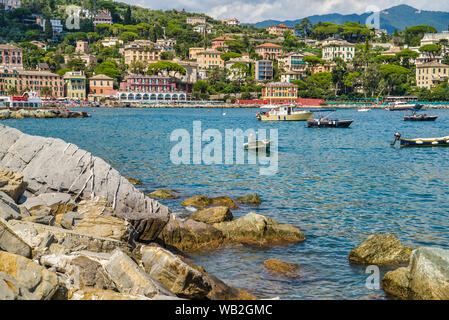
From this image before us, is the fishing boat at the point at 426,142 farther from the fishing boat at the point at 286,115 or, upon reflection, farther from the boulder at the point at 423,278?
the fishing boat at the point at 286,115

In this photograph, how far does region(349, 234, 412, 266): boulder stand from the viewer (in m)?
10.7

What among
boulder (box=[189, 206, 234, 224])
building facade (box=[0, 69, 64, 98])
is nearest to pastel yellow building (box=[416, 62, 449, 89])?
building facade (box=[0, 69, 64, 98])

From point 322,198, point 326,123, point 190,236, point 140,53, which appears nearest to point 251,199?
point 322,198

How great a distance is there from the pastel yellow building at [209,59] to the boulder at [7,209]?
153433mm

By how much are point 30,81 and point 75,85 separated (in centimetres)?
1145

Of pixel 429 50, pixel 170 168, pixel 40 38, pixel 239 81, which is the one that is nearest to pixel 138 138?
pixel 170 168

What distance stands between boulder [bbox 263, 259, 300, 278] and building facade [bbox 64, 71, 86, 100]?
428 feet

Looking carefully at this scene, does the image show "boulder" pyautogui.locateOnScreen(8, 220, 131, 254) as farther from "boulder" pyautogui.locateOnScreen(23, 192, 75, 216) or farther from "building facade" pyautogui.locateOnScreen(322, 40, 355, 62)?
"building facade" pyautogui.locateOnScreen(322, 40, 355, 62)

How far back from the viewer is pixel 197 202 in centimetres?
1625

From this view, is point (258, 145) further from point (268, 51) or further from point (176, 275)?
point (268, 51)

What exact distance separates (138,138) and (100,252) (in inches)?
1397
